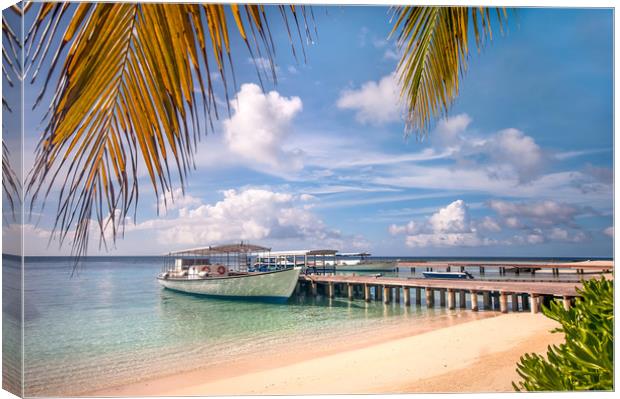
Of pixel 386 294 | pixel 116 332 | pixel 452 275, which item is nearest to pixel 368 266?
pixel 452 275

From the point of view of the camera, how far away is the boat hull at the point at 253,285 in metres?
11.4

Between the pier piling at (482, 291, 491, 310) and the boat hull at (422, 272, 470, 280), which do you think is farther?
the boat hull at (422, 272, 470, 280)

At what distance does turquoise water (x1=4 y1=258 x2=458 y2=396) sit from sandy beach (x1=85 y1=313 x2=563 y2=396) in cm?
29

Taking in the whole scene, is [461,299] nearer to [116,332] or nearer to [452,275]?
[452,275]

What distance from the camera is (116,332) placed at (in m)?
5.48

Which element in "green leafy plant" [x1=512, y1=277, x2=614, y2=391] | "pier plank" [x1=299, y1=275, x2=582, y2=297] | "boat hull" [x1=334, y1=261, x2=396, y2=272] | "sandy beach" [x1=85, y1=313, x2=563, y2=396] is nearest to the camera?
"green leafy plant" [x1=512, y1=277, x2=614, y2=391]

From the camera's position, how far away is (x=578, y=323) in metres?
1.99

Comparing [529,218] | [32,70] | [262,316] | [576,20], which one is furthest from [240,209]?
[262,316]

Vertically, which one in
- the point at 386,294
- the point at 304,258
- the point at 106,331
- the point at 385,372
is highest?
the point at 304,258

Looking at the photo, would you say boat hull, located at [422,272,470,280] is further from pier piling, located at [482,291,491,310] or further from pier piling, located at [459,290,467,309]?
pier piling, located at [482,291,491,310]

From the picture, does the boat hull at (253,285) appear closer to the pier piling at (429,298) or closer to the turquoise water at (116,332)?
the turquoise water at (116,332)

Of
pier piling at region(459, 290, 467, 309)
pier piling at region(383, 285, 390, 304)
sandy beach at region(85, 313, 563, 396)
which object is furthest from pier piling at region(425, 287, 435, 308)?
sandy beach at region(85, 313, 563, 396)

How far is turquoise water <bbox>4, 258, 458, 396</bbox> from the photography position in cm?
402

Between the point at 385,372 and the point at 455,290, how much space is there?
18.2 feet
